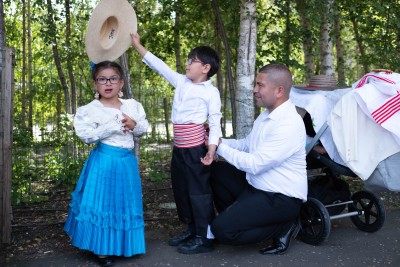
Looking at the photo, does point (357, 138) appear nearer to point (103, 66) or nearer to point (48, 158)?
point (103, 66)

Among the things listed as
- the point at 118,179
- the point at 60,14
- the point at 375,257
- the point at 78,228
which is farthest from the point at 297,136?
the point at 60,14

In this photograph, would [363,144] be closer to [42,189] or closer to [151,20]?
[42,189]

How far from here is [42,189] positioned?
671 cm

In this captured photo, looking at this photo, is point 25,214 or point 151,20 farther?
point 151,20

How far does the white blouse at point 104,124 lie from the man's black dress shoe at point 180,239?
1072mm

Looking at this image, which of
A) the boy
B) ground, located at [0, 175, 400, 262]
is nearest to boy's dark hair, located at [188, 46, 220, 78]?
the boy

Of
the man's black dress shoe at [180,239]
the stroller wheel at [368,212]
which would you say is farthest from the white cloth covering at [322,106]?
the man's black dress shoe at [180,239]

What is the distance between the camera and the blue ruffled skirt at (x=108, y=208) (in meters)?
3.90

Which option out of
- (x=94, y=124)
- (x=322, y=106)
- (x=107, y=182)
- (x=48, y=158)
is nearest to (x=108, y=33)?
(x=94, y=124)

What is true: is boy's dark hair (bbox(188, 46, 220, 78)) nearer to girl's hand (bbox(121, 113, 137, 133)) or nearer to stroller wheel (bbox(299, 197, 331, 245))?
girl's hand (bbox(121, 113, 137, 133))

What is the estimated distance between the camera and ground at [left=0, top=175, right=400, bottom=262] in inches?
174

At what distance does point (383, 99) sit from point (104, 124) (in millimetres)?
2430

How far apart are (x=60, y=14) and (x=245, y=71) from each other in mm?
5411

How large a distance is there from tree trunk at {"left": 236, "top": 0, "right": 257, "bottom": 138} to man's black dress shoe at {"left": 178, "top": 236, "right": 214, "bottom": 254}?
6.88 ft
